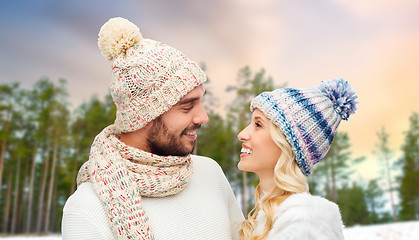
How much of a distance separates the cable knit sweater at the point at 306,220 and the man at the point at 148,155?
1.98 ft

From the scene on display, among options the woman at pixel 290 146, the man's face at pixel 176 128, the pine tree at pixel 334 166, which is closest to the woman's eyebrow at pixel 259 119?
the woman at pixel 290 146

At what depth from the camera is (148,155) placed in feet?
8.24

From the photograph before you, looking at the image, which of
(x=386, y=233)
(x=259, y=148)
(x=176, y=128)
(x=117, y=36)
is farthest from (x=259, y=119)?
(x=386, y=233)

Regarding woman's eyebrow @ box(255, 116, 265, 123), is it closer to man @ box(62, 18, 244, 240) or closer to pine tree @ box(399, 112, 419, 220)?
man @ box(62, 18, 244, 240)

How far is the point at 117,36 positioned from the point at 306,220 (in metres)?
1.76

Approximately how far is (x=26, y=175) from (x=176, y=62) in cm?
2625

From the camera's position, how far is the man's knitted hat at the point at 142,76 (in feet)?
8.33

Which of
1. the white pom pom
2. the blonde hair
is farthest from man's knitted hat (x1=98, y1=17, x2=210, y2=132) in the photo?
the blonde hair

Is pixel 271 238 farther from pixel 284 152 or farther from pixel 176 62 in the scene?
pixel 176 62

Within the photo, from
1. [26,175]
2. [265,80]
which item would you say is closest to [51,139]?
[26,175]

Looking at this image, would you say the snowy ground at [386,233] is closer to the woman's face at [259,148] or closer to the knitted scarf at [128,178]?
the woman's face at [259,148]

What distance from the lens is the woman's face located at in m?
2.59

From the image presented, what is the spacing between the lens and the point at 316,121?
2.59 metres

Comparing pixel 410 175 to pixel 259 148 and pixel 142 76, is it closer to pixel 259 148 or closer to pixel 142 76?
pixel 259 148
